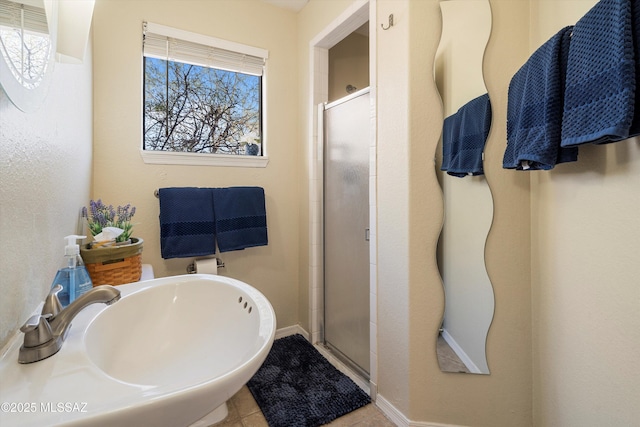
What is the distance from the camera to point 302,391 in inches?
62.1

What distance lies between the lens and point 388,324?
1.41 metres

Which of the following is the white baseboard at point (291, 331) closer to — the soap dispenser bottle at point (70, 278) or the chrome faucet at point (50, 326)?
the soap dispenser bottle at point (70, 278)

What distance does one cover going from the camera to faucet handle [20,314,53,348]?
0.48 m

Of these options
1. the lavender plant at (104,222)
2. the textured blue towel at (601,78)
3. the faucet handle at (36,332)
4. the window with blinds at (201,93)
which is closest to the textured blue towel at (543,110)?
the textured blue towel at (601,78)

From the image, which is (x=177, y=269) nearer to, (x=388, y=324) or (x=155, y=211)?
(x=155, y=211)

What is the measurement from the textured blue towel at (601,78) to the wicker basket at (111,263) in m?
1.52

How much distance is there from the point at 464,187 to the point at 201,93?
1.77 m

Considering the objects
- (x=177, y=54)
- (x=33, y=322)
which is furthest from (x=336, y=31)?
(x=33, y=322)

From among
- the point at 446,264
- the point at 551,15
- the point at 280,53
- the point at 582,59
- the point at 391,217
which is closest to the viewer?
the point at 582,59

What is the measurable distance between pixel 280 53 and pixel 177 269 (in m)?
1.71

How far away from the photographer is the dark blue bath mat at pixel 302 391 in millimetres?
1410

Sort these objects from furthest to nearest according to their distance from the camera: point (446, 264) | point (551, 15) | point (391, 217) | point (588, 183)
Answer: point (391, 217)
point (446, 264)
point (551, 15)
point (588, 183)

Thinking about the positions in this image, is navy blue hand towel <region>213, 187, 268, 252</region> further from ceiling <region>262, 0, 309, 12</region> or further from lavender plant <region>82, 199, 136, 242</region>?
ceiling <region>262, 0, 309, 12</region>

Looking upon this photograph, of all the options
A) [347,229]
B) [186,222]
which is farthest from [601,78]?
[186,222]
